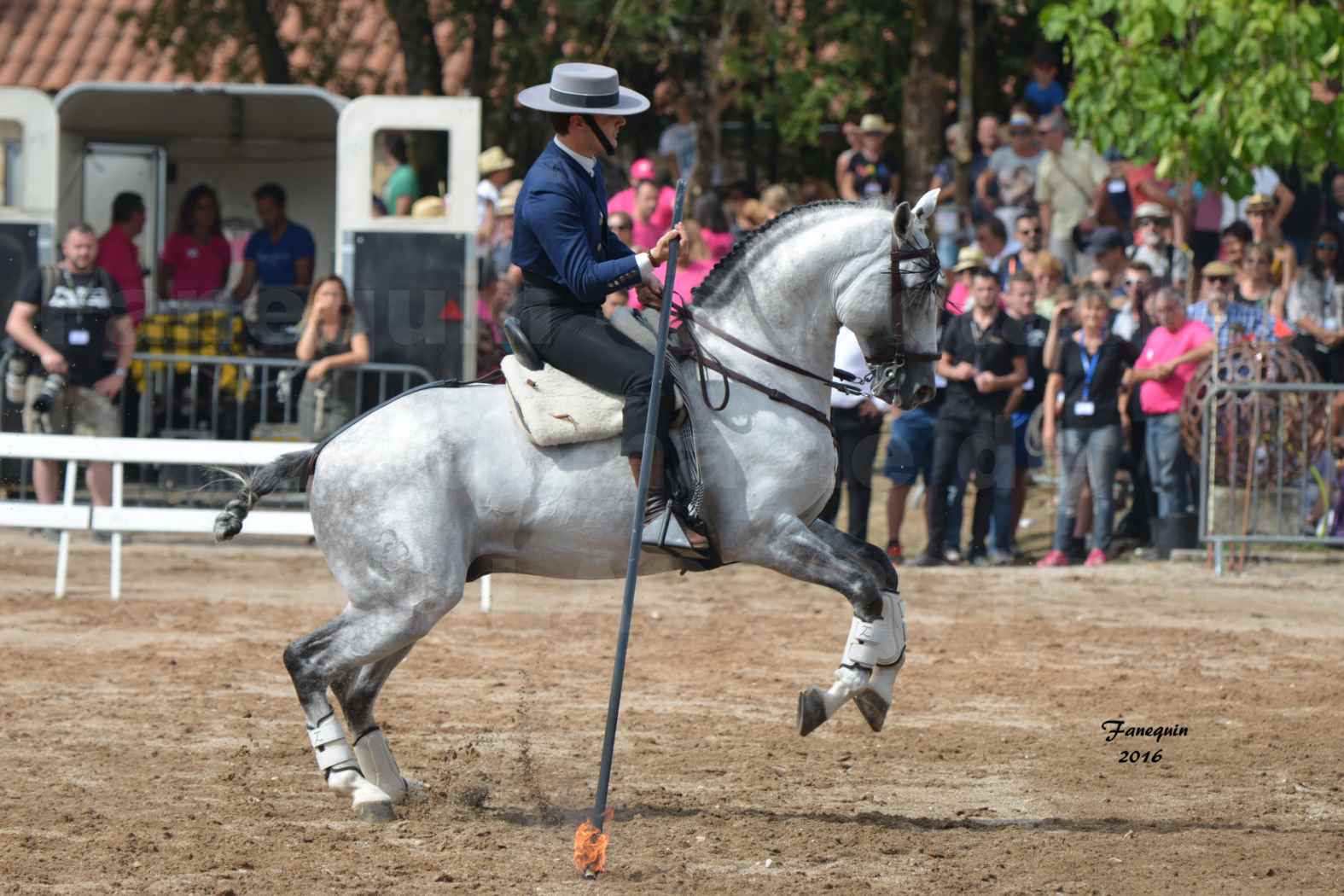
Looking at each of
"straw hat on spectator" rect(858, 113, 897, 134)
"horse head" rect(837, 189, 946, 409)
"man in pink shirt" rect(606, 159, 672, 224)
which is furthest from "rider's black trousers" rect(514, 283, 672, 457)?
"straw hat on spectator" rect(858, 113, 897, 134)

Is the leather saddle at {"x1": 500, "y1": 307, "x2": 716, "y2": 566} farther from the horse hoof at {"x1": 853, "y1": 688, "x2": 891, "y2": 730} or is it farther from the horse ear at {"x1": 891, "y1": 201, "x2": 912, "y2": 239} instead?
the horse ear at {"x1": 891, "y1": 201, "x2": 912, "y2": 239}

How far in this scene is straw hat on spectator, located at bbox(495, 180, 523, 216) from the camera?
17.7 meters

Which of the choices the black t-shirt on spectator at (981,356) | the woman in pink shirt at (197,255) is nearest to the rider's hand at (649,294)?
the black t-shirt on spectator at (981,356)

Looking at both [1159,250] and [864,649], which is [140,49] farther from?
[864,649]

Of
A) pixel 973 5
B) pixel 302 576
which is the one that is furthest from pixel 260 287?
pixel 973 5

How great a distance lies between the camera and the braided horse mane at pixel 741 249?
7535 millimetres

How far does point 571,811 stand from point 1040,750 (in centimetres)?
237

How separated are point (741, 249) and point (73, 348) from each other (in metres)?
8.57

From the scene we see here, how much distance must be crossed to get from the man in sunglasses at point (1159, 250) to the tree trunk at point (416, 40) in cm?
842

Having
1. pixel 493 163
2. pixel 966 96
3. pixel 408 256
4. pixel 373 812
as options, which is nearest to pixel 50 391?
pixel 408 256

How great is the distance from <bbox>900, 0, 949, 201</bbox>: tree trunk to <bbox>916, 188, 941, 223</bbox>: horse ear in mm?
11686

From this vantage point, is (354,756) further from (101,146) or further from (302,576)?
(101,146)

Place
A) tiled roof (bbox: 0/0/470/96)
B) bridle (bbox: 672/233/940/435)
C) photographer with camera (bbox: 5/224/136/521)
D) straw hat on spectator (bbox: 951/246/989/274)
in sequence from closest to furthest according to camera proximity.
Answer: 1. bridle (bbox: 672/233/940/435)
2. photographer with camera (bbox: 5/224/136/521)
3. straw hat on spectator (bbox: 951/246/989/274)
4. tiled roof (bbox: 0/0/470/96)

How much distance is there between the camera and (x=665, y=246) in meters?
7.13
